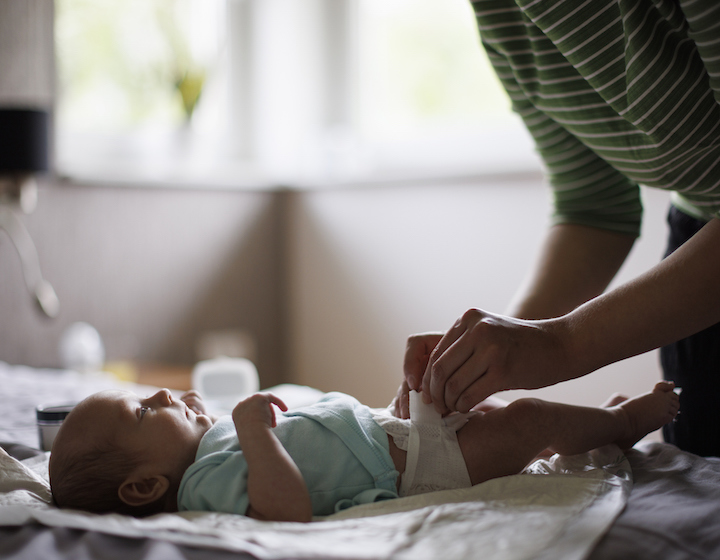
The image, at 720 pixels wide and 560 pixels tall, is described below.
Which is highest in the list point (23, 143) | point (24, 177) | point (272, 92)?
point (272, 92)

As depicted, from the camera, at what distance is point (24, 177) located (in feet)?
7.28

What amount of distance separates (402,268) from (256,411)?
74.1 inches

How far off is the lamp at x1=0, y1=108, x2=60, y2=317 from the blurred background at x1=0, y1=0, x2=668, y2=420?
21 mm

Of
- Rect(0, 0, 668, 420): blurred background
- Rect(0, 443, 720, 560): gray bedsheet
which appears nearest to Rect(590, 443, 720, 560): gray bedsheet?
Rect(0, 443, 720, 560): gray bedsheet

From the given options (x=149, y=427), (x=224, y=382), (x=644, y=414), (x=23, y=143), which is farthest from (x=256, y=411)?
(x=23, y=143)

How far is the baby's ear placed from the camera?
885 millimetres

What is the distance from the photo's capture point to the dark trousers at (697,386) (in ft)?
3.60

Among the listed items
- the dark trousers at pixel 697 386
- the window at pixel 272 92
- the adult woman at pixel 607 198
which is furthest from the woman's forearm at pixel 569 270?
the window at pixel 272 92

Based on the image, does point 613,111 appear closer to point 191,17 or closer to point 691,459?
point 691,459

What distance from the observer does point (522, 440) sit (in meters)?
0.93

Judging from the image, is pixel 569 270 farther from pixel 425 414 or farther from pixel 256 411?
pixel 256 411

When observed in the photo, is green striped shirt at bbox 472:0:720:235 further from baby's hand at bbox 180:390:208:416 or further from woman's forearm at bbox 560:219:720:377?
baby's hand at bbox 180:390:208:416

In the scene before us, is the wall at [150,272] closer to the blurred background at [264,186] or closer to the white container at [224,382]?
the blurred background at [264,186]

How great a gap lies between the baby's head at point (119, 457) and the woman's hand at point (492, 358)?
14.3 inches
